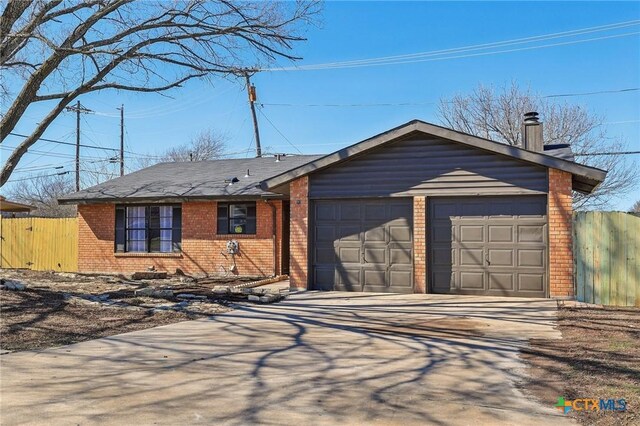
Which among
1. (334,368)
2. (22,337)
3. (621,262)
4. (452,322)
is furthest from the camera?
(621,262)

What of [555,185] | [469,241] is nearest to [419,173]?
[469,241]

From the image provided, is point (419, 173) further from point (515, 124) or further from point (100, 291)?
point (515, 124)

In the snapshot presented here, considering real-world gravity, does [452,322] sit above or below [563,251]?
below

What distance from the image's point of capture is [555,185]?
12.8 meters

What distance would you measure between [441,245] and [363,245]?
1940 millimetres

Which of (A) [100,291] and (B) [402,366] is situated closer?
(B) [402,366]

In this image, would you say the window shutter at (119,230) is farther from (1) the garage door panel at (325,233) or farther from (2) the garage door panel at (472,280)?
(2) the garage door panel at (472,280)

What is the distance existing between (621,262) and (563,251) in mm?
1248

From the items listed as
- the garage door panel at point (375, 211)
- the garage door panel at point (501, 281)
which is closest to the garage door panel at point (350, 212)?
the garage door panel at point (375, 211)

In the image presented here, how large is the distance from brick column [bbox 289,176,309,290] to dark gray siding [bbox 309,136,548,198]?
27 centimetres

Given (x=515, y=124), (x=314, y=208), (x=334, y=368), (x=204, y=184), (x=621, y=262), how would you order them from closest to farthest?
(x=334, y=368) → (x=621, y=262) → (x=314, y=208) → (x=204, y=184) → (x=515, y=124)

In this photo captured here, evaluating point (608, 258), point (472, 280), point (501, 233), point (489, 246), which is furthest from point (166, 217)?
point (608, 258)

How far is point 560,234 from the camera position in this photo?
1270 centimetres

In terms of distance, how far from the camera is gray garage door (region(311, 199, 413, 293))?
14094 mm
